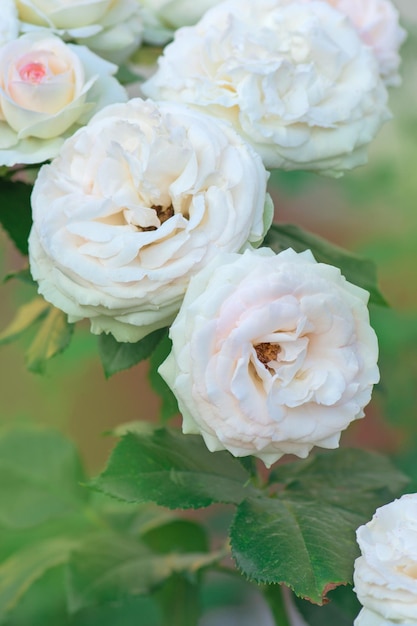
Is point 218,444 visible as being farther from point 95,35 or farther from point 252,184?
point 95,35

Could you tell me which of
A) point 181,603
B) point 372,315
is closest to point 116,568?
point 181,603

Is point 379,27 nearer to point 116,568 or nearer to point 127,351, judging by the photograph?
point 127,351

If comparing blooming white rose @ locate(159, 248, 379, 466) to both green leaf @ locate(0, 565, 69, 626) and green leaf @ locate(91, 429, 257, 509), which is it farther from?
green leaf @ locate(0, 565, 69, 626)

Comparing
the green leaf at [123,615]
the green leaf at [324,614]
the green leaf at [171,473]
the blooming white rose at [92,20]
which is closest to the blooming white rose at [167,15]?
the blooming white rose at [92,20]

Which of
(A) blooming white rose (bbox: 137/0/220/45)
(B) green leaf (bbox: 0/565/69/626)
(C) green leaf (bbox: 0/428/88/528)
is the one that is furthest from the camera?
(B) green leaf (bbox: 0/565/69/626)

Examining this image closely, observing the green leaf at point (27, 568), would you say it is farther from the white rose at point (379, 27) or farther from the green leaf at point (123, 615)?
the white rose at point (379, 27)

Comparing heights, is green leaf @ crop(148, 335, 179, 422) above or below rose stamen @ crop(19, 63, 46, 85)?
below

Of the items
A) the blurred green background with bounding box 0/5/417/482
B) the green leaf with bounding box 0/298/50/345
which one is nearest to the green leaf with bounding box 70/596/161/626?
the blurred green background with bounding box 0/5/417/482
